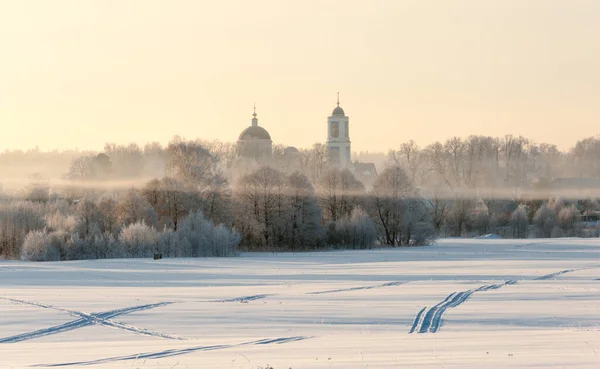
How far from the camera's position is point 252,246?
81.3 metres

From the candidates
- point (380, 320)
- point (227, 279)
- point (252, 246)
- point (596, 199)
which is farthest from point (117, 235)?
point (596, 199)

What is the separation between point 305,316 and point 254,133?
403ft

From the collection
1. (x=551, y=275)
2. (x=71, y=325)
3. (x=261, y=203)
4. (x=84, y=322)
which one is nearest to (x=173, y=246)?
(x=261, y=203)

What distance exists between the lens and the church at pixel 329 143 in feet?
477

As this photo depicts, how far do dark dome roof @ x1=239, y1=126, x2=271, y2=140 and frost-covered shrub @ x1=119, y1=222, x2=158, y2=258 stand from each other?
7916 centimetres

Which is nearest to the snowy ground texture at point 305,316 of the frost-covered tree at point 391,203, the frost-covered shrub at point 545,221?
the frost-covered tree at point 391,203

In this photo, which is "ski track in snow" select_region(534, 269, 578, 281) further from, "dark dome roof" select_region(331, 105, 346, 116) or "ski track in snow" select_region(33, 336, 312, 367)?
"dark dome roof" select_region(331, 105, 346, 116)

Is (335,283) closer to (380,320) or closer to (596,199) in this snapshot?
(380,320)

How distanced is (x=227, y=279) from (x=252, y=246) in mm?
35260

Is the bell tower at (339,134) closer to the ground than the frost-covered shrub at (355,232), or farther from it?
farther from it

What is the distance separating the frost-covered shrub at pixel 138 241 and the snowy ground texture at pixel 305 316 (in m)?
14.5

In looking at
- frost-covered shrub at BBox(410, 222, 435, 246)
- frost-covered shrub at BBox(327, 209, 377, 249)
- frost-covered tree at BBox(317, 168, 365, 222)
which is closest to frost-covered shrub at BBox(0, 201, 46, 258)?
frost-covered shrub at BBox(327, 209, 377, 249)

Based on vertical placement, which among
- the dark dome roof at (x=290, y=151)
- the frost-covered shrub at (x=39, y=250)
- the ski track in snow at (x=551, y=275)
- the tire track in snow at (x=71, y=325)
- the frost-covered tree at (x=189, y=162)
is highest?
the dark dome roof at (x=290, y=151)

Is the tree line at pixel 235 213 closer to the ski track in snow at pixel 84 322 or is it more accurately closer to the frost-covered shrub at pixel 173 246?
the frost-covered shrub at pixel 173 246
